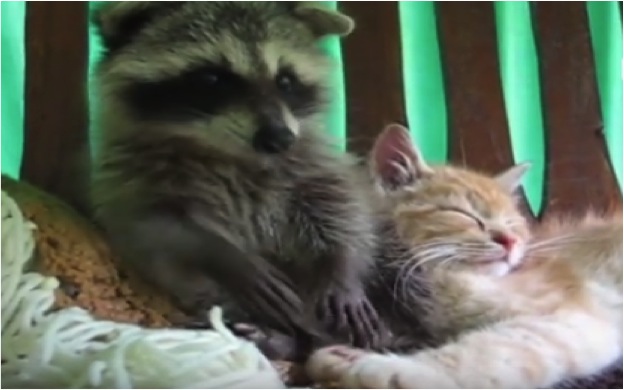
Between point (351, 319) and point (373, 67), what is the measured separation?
11.9 inches

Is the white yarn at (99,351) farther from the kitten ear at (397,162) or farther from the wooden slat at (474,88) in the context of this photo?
the wooden slat at (474,88)

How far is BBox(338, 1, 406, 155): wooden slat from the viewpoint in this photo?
3.84ft

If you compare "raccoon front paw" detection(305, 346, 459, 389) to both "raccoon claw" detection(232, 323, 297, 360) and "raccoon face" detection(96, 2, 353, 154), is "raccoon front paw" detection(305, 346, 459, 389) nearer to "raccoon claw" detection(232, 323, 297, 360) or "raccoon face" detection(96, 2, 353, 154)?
"raccoon claw" detection(232, 323, 297, 360)

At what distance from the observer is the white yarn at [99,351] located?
3.11ft

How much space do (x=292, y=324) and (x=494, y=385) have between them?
21cm

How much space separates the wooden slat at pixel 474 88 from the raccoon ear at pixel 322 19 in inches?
5.1

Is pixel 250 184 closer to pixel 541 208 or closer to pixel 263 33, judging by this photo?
pixel 263 33

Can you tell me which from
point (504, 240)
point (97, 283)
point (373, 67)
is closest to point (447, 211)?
A: point (504, 240)

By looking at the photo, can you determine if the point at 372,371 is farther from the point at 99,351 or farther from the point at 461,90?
the point at 461,90

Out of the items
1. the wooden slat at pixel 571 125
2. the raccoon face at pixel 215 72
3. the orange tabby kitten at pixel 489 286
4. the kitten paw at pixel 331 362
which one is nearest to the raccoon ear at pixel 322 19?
the raccoon face at pixel 215 72

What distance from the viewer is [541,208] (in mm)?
1193

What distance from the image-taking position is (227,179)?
105 centimetres

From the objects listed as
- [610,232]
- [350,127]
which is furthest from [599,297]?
[350,127]

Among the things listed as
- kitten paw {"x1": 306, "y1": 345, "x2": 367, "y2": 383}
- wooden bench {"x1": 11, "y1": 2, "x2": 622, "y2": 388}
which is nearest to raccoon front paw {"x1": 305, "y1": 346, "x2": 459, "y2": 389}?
kitten paw {"x1": 306, "y1": 345, "x2": 367, "y2": 383}
